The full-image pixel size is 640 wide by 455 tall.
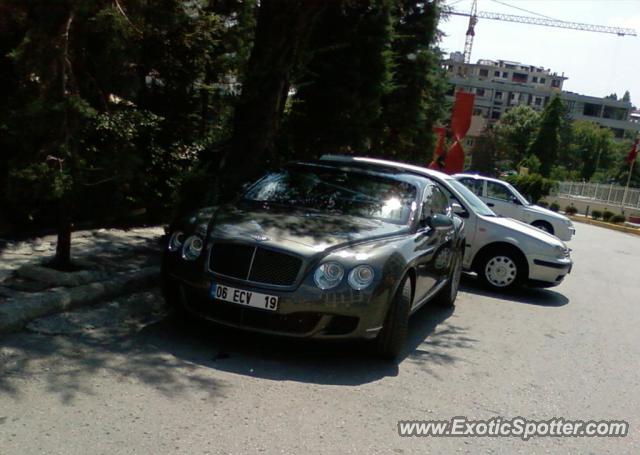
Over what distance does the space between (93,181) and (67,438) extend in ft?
10.5

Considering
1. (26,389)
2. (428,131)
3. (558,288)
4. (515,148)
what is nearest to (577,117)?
(515,148)

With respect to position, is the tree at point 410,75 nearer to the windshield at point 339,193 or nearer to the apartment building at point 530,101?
the windshield at point 339,193

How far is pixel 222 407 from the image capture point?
4.05 meters

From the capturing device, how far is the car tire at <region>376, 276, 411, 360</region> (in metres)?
5.18

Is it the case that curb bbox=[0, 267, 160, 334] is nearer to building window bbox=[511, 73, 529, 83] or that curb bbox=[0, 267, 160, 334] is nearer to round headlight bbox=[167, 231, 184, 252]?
round headlight bbox=[167, 231, 184, 252]

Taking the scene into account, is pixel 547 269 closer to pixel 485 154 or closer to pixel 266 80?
Answer: pixel 266 80

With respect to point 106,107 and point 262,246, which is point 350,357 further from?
point 106,107

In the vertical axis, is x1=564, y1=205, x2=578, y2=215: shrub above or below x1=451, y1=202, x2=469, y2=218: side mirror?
below

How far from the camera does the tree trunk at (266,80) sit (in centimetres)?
808

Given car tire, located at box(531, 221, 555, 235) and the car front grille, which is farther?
car tire, located at box(531, 221, 555, 235)

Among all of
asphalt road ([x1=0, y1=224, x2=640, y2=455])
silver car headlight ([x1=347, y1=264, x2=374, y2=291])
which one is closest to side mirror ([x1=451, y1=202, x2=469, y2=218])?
asphalt road ([x1=0, y1=224, x2=640, y2=455])

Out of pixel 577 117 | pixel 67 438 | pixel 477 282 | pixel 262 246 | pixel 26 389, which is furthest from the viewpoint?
pixel 577 117

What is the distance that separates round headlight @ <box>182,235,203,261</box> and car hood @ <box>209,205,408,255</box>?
15cm

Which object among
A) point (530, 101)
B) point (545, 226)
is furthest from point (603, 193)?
point (530, 101)
